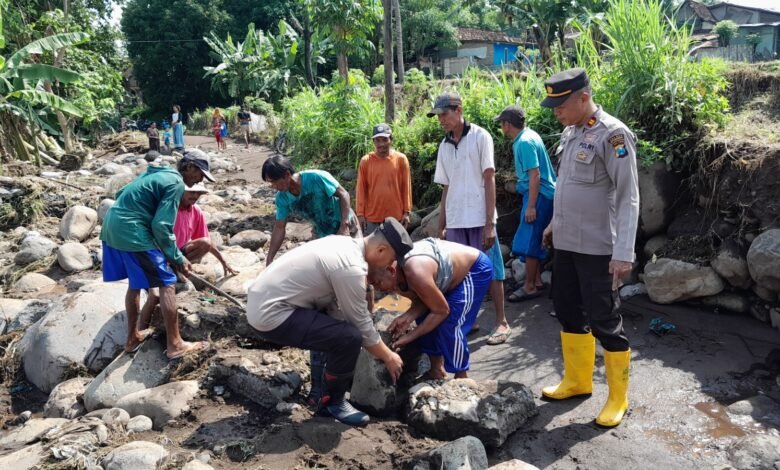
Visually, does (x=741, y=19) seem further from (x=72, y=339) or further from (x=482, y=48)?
(x=72, y=339)

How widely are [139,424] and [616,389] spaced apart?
294cm

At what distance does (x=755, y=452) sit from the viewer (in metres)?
3.11

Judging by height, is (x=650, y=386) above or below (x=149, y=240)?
below

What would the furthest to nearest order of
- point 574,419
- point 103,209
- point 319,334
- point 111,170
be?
point 111,170 → point 103,209 → point 574,419 → point 319,334

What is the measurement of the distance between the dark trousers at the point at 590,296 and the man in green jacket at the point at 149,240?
2668 millimetres

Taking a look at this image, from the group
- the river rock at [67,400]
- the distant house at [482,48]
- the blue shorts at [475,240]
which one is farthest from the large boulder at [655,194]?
the distant house at [482,48]

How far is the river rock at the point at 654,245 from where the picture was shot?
552 centimetres

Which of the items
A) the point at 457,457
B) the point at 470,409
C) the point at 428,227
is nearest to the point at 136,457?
the point at 457,457

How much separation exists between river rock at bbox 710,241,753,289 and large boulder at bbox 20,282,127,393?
16.4ft

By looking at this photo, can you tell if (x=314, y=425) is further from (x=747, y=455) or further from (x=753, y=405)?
(x=753, y=405)

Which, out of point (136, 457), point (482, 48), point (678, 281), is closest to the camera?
point (136, 457)

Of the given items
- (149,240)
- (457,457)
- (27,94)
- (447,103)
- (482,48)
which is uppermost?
(482,48)

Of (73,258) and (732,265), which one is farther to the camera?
(73,258)

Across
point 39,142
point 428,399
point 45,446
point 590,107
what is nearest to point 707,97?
point 590,107
